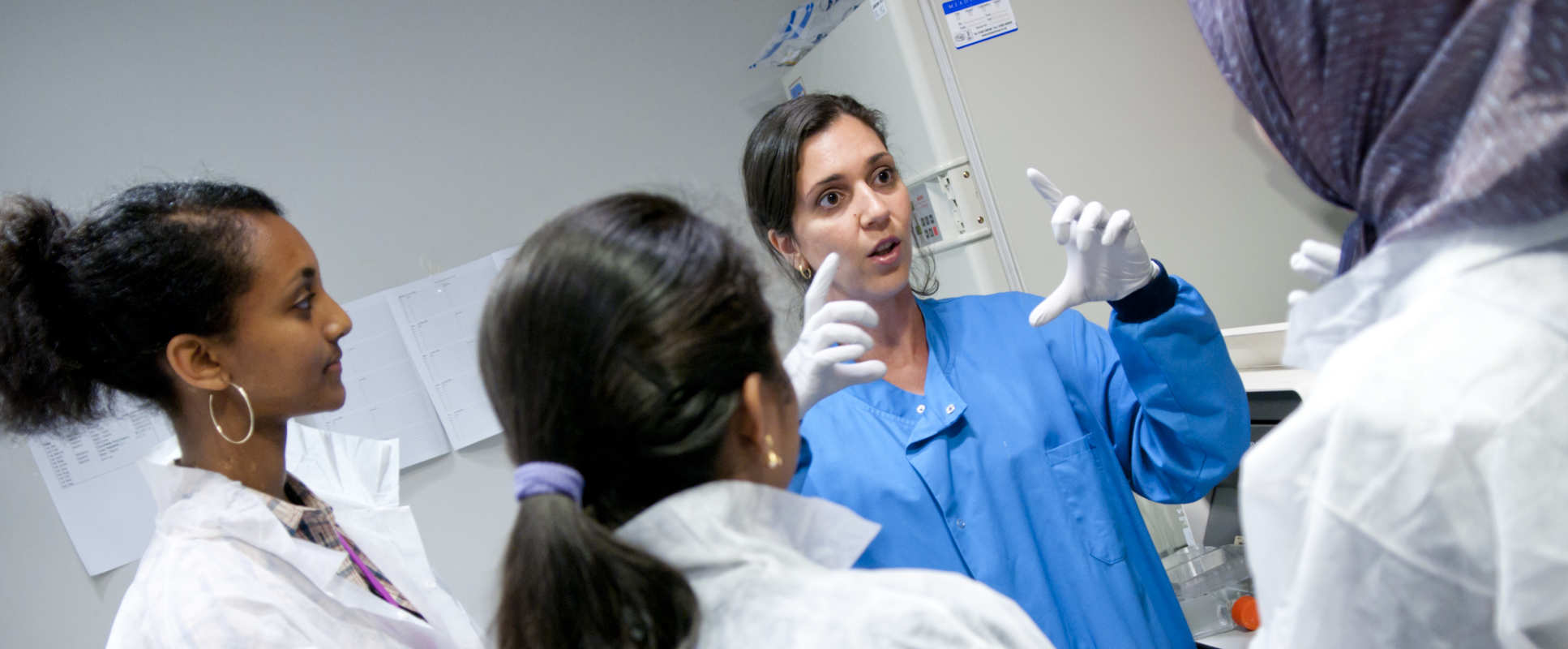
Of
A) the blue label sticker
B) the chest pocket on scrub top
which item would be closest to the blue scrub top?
the chest pocket on scrub top

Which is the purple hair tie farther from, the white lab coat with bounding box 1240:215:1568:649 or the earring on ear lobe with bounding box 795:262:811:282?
the earring on ear lobe with bounding box 795:262:811:282

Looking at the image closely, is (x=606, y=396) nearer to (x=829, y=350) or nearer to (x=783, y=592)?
(x=783, y=592)

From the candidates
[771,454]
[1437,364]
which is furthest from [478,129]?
[1437,364]

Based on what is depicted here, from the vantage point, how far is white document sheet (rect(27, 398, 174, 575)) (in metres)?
1.92

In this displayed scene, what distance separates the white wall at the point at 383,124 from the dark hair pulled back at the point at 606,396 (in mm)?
1579

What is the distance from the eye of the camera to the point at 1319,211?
5.92 ft

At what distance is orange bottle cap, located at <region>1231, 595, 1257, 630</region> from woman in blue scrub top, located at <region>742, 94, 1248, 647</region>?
1.72 feet

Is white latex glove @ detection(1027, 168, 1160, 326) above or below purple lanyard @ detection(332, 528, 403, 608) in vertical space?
above

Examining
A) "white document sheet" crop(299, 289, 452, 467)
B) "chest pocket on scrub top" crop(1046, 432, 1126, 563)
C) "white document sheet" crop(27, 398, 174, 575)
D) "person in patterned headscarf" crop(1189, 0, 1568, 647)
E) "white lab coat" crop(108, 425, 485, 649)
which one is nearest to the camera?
"person in patterned headscarf" crop(1189, 0, 1568, 647)

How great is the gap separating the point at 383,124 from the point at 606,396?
1833 mm

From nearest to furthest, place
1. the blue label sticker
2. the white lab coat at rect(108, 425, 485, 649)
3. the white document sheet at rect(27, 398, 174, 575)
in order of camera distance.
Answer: the white lab coat at rect(108, 425, 485, 649) < the blue label sticker < the white document sheet at rect(27, 398, 174, 575)

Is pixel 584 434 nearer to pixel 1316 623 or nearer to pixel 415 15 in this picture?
pixel 1316 623

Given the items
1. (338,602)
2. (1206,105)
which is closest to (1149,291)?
(1206,105)

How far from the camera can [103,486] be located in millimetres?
1942
